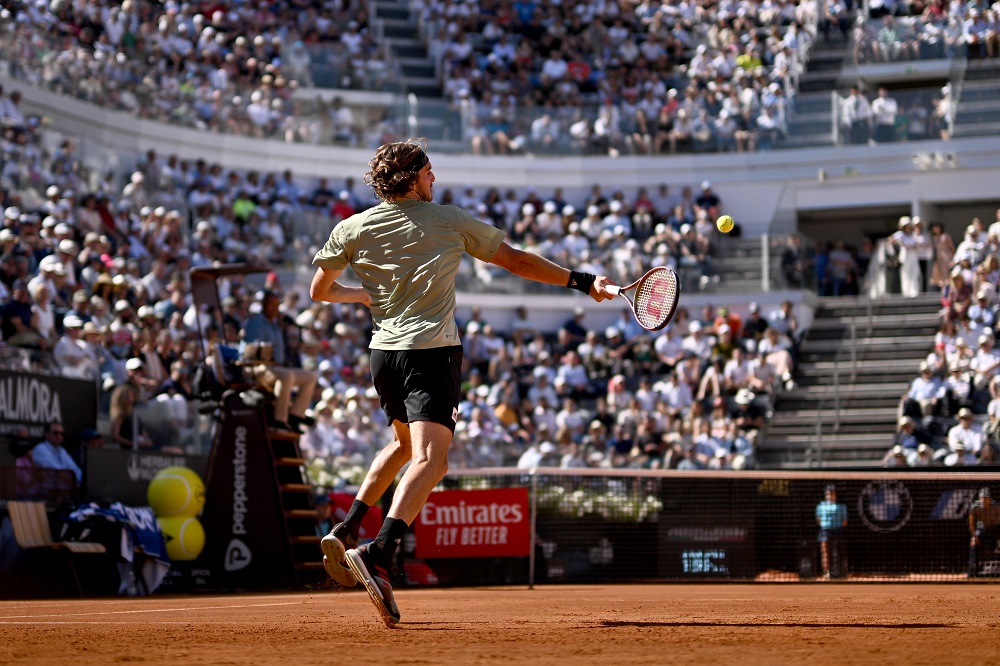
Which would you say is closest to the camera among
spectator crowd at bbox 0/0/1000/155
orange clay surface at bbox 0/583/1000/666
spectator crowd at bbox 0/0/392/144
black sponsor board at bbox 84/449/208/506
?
orange clay surface at bbox 0/583/1000/666

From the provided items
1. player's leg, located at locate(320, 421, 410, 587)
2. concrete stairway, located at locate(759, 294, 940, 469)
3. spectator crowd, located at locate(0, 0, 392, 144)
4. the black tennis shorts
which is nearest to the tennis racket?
the black tennis shorts

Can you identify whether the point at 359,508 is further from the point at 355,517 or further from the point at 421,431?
the point at 421,431

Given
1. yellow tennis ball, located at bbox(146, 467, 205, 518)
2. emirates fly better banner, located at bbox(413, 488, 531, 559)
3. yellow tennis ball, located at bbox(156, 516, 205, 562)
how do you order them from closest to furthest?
yellow tennis ball, located at bbox(156, 516, 205, 562), yellow tennis ball, located at bbox(146, 467, 205, 518), emirates fly better banner, located at bbox(413, 488, 531, 559)

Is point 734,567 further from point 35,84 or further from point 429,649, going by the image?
point 35,84

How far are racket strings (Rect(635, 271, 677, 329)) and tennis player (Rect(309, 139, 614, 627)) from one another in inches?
13.4

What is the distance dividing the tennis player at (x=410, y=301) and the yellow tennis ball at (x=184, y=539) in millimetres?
6943

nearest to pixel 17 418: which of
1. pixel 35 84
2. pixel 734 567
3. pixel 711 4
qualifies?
pixel 734 567

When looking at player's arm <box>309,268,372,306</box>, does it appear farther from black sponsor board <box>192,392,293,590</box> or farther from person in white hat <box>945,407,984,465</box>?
person in white hat <box>945,407,984,465</box>

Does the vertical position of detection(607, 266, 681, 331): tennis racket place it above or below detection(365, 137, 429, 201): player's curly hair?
below

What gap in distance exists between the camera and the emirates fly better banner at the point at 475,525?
1755cm

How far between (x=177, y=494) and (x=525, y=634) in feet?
29.2

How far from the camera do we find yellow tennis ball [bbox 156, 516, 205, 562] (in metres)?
14.6

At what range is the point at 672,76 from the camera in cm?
3472

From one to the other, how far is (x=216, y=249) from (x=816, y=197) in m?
14.6
